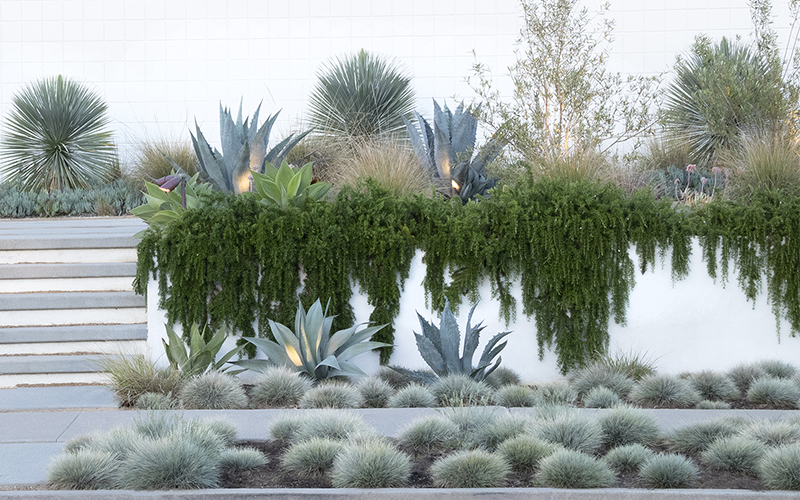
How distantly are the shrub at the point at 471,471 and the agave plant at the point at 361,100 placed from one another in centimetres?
753

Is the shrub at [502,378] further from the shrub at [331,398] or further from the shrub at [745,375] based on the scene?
the shrub at [745,375]

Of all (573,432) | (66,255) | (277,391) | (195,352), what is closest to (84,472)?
(277,391)

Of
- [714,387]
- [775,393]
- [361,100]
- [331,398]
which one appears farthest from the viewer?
[361,100]

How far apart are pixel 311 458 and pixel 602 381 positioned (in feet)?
7.49

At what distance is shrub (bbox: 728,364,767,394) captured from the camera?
444cm

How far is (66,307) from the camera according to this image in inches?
205

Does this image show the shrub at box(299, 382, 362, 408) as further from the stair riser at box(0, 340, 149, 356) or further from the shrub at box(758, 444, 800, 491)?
the shrub at box(758, 444, 800, 491)

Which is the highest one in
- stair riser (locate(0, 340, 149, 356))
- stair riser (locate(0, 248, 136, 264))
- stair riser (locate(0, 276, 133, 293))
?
stair riser (locate(0, 248, 136, 264))

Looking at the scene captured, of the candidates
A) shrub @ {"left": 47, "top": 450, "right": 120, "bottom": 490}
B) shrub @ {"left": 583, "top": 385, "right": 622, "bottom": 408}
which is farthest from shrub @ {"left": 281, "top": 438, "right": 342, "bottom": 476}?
shrub @ {"left": 583, "top": 385, "right": 622, "bottom": 408}

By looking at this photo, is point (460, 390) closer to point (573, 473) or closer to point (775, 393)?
point (573, 473)

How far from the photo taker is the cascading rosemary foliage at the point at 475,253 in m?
4.69

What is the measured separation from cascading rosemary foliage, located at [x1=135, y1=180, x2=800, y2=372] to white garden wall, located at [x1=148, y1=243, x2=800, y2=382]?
0.30ft

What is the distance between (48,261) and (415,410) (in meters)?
3.76

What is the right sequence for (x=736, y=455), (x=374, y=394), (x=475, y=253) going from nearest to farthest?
1. (x=736, y=455)
2. (x=374, y=394)
3. (x=475, y=253)
